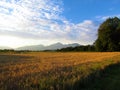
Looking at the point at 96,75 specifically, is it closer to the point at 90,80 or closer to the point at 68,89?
the point at 90,80

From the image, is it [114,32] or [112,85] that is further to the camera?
[114,32]

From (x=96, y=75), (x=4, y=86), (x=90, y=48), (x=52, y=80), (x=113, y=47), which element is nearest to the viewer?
(x=4, y=86)

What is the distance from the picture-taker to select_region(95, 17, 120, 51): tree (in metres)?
75.1

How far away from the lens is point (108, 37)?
7556 cm

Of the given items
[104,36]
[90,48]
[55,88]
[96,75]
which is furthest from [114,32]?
[55,88]

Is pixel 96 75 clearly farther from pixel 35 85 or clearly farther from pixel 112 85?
pixel 35 85

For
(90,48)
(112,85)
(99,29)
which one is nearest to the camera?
(112,85)

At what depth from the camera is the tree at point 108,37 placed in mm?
75131

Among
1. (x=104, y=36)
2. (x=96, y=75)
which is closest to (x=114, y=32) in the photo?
(x=104, y=36)

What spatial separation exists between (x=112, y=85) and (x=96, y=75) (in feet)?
5.76

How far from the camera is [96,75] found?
13.8 metres

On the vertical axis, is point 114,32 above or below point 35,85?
above

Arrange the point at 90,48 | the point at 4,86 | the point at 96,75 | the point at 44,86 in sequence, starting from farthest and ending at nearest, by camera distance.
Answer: the point at 90,48 → the point at 96,75 → the point at 44,86 → the point at 4,86

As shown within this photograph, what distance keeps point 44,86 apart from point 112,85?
14.3ft
